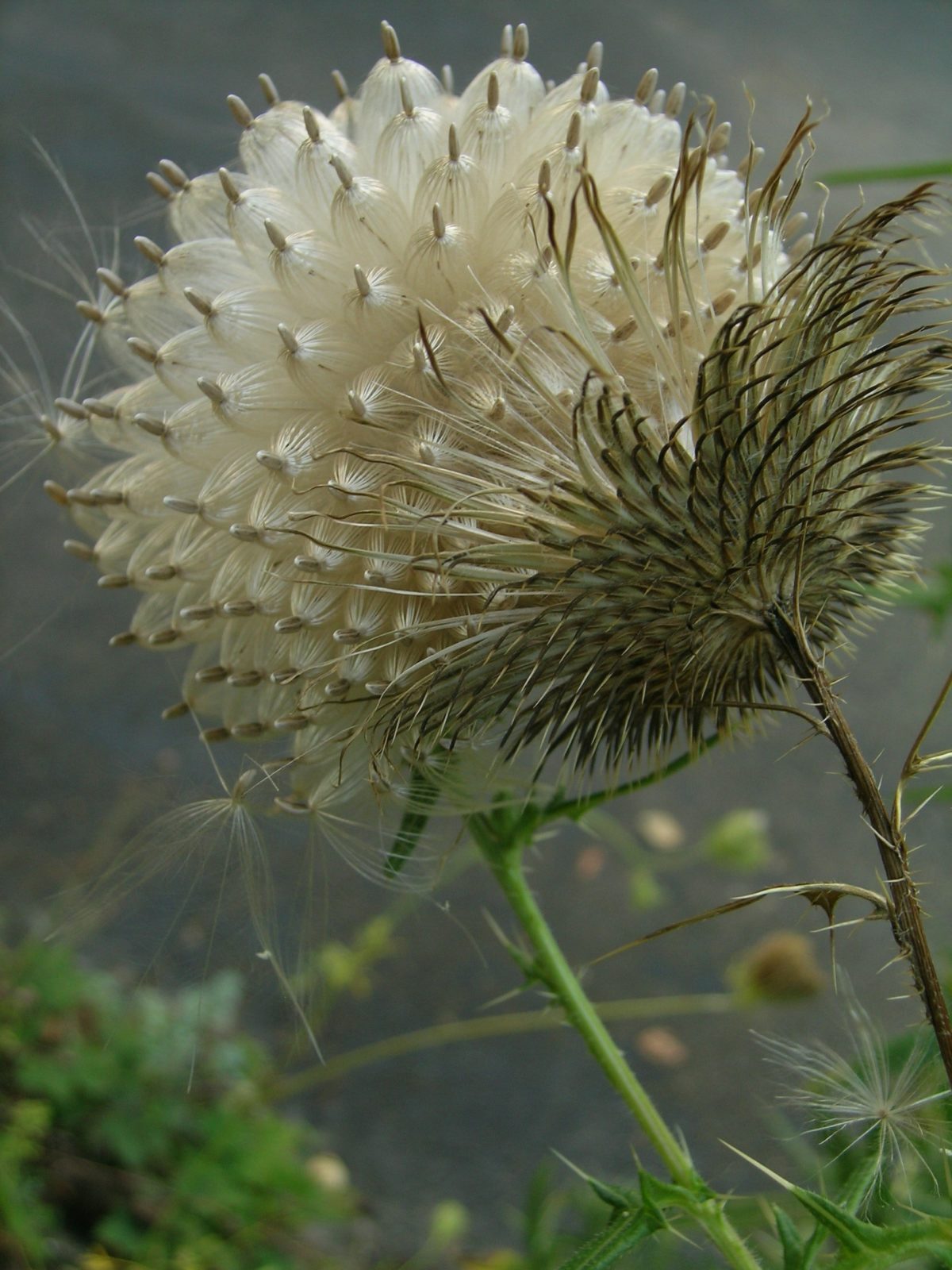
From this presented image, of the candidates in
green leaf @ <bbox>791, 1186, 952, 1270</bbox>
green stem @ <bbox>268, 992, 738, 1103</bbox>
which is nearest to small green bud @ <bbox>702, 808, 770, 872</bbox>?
green stem @ <bbox>268, 992, 738, 1103</bbox>

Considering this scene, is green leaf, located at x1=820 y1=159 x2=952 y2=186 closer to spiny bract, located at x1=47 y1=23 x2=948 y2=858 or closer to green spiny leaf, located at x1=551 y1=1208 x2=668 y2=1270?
spiny bract, located at x1=47 y1=23 x2=948 y2=858

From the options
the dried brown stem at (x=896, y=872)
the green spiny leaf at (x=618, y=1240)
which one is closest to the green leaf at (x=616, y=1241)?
the green spiny leaf at (x=618, y=1240)

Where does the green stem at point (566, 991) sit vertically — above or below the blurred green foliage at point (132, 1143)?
above

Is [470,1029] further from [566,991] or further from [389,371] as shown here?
[389,371]

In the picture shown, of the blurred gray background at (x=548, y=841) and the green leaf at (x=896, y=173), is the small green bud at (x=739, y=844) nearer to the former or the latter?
the blurred gray background at (x=548, y=841)

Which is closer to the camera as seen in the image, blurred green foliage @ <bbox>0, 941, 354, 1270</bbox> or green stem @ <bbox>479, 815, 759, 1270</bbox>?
green stem @ <bbox>479, 815, 759, 1270</bbox>
